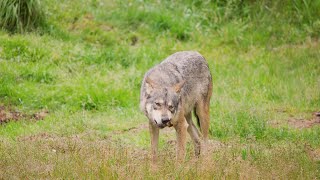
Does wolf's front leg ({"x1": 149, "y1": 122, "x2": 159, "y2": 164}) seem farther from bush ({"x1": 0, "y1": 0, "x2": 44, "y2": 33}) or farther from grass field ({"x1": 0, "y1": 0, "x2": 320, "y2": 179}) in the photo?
bush ({"x1": 0, "y1": 0, "x2": 44, "y2": 33})

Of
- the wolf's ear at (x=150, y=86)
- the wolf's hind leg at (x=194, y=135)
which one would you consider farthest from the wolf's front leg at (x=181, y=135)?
the wolf's hind leg at (x=194, y=135)

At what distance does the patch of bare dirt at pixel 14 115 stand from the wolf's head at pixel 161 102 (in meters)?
3.92

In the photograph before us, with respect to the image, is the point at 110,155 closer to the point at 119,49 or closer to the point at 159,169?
the point at 159,169

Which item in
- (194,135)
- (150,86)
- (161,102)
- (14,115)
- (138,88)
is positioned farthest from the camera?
(138,88)

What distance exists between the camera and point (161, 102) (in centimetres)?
895

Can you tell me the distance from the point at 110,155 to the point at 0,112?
14.2 feet

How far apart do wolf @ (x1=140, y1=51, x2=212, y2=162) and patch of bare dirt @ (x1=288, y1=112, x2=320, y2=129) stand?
7.98 feet

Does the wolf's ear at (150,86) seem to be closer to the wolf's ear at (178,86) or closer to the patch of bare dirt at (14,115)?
the wolf's ear at (178,86)

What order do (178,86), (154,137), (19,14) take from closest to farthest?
(178,86), (154,137), (19,14)

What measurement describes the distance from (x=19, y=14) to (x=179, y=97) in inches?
309

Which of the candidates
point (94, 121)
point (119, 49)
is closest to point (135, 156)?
point (94, 121)

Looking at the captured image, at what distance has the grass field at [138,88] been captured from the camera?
28.9 ft

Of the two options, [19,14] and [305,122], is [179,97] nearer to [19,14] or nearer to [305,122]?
[305,122]

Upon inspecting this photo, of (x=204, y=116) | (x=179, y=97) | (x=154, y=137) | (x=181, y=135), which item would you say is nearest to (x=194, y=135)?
(x=204, y=116)
